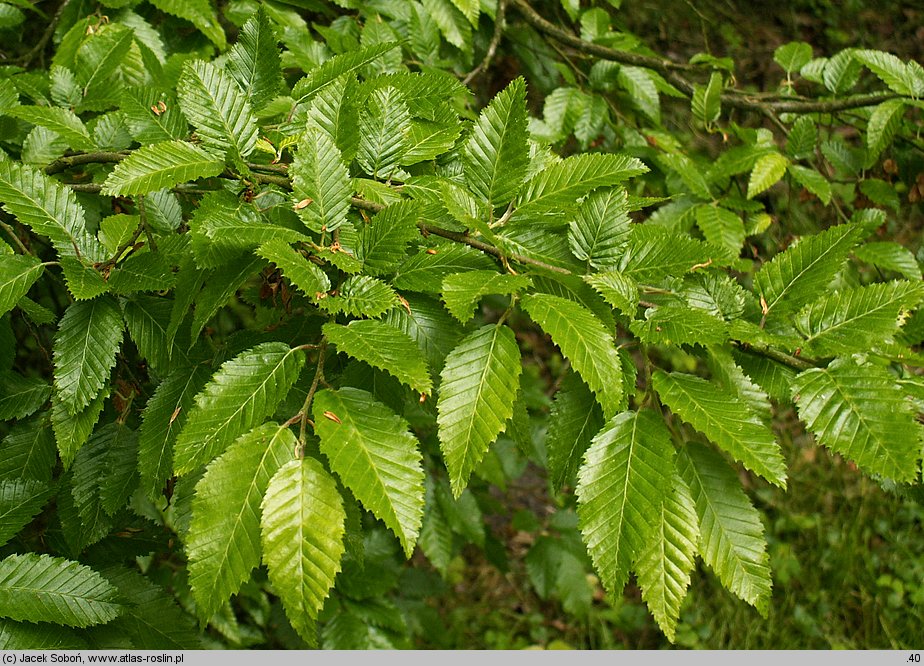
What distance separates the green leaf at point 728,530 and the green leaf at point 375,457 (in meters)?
0.37

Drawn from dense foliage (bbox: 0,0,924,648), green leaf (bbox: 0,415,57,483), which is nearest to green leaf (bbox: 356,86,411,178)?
dense foliage (bbox: 0,0,924,648)

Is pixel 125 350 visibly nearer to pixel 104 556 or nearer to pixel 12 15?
pixel 104 556

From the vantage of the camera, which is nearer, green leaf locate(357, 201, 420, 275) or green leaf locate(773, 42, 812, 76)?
green leaf locate(357, 201, 420, 275)

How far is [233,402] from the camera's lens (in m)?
0.77

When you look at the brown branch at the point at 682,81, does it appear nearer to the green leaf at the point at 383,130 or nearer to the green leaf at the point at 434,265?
the green leaf at the point at 383,130

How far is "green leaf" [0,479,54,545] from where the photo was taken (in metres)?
1.02

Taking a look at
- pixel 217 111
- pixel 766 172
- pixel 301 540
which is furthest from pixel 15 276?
pixel 766 172

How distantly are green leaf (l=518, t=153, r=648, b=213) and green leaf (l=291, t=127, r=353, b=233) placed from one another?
0.80 feet

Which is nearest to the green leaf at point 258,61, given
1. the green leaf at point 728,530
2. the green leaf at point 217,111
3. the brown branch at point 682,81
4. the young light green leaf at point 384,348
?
the green leaf at point 217,111

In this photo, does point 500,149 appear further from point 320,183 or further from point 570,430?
point 570,430

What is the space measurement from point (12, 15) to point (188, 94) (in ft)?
3.29

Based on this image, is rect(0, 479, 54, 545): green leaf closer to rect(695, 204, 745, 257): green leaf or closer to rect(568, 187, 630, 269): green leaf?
rect(568, 187, 630, 269): green leaf

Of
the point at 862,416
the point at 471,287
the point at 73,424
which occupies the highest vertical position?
the point at 471,287

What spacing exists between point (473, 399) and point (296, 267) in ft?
0.81
